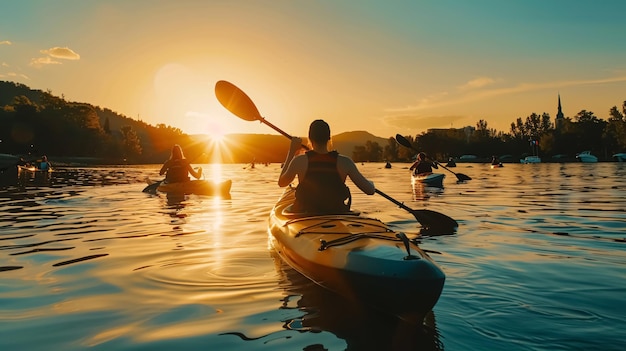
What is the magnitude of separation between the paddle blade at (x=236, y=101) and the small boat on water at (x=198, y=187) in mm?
7861

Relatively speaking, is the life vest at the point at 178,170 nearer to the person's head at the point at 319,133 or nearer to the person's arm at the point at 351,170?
the person's head at the point at 319,133

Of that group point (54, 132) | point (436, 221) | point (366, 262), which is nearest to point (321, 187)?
point (366, 262)

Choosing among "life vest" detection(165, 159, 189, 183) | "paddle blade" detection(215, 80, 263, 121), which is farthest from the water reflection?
"life vest" detection(165, 159, 189, 183)

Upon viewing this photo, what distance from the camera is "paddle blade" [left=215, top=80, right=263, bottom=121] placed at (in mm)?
10727

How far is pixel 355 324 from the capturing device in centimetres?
405

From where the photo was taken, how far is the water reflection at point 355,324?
11.9ft

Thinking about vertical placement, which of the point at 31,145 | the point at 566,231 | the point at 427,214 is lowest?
the point at 566,231

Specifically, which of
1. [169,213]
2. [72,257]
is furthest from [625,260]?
[169,213]

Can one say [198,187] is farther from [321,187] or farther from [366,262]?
[366,262]

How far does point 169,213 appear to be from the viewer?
517 inches

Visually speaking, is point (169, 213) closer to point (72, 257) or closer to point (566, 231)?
point (72, 257)

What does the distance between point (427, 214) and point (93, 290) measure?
6333mm

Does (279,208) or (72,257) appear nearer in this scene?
(72,257)

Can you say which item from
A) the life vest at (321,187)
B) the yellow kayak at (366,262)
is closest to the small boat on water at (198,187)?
the life vest at (321,187)
